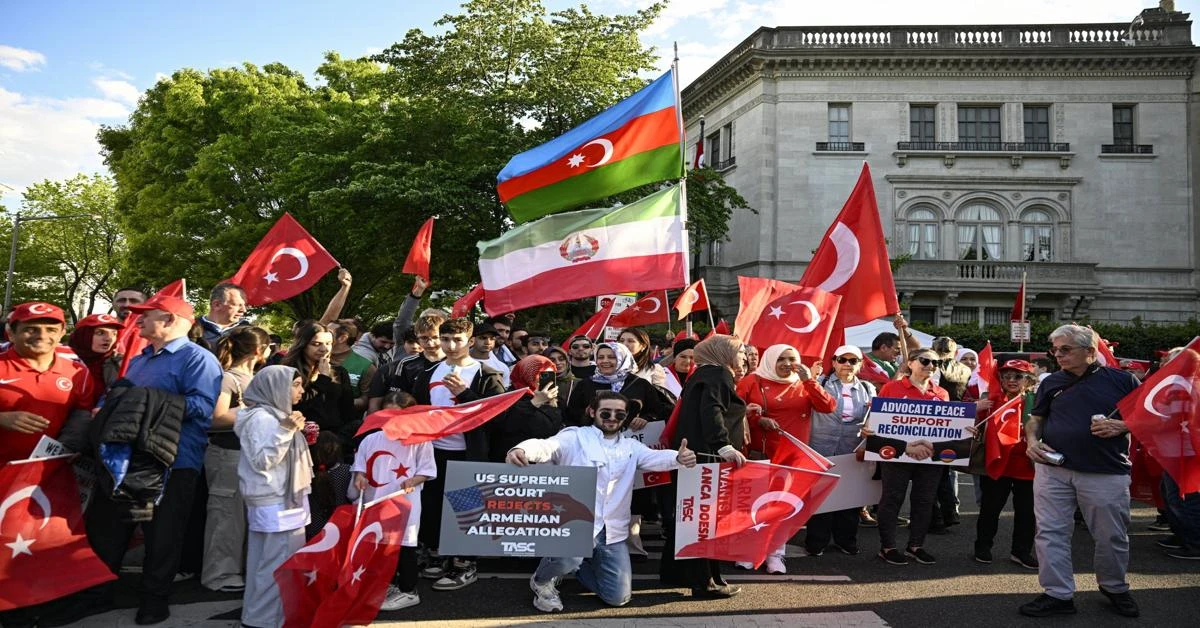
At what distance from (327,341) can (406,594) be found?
6.11 feet

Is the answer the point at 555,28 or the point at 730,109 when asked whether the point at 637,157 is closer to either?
the point at 555,28

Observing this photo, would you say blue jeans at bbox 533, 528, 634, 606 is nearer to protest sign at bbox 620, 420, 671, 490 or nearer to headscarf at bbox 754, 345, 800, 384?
protest sign at bbox 620, 420, 671, 490

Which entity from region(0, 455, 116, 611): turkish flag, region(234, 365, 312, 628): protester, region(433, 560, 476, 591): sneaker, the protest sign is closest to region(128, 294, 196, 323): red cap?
region(234, 365, 312, 628): protester

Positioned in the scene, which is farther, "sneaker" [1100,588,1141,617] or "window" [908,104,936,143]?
"window" [908,104,936,143]

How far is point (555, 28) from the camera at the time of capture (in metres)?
26.2

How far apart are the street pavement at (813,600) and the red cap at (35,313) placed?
194 cm

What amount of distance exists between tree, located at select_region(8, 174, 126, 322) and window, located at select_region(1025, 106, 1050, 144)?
4479 cm

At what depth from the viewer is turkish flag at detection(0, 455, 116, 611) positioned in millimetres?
4719

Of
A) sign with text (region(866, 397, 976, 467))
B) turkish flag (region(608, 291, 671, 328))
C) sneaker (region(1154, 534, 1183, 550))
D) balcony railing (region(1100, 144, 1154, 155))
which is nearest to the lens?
sign with text (region(866, 397, 976, 467))

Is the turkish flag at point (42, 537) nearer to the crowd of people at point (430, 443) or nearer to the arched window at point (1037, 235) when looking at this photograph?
the crowd of people at point (430, 443)

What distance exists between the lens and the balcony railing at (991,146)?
34.0 m

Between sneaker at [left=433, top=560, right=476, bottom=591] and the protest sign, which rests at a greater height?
the protest sign

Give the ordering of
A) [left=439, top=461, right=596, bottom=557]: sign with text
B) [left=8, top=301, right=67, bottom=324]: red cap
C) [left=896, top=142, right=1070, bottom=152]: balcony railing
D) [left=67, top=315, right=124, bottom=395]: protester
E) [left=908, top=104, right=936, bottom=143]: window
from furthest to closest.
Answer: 1. [left=908, top=104, right=936, bottom=143]: window
2. [left=896, top=142, right=1070, bottom=152]: balcony railing
3. [left=67, top=315, right=124, bottom=395]: protester
4. [left=439, top=461, right=596, bottom=557]: sign with text
5. [left=8, top=301, right=67, bottom=324]: red cap

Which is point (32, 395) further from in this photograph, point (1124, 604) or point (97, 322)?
point (1124, 604)
